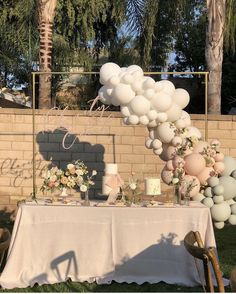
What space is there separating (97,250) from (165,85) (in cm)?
190

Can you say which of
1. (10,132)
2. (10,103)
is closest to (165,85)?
(10,132)

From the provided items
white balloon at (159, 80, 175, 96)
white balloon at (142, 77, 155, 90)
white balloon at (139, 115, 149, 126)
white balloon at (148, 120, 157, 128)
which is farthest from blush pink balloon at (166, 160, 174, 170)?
white balloon at (142, 77, 155, 90)

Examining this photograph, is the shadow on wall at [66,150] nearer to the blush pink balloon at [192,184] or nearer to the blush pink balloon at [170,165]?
the blush pink balloon at [170,165]

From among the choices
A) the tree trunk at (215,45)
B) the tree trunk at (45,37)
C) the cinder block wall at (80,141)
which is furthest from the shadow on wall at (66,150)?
the tree trunk at (215,45)

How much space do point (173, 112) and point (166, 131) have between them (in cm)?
22

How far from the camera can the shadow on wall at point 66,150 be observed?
8766 millimetres

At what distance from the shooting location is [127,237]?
530 cm

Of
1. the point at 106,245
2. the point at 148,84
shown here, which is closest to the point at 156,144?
the point at 148,84

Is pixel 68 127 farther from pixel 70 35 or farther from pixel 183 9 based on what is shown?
pixel 70 35

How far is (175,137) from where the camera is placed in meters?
6.03

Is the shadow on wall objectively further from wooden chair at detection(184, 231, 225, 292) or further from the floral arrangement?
wooden chair at detection(184, 231, 225, 292)

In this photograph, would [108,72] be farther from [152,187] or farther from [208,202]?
[208,202]

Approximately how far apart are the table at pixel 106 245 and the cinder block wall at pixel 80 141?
3375 mm

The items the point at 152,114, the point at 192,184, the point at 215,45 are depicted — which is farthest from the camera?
the point at 215,45
